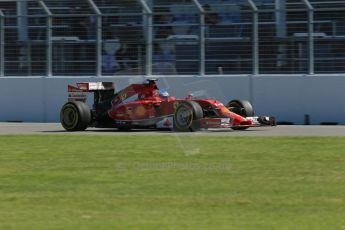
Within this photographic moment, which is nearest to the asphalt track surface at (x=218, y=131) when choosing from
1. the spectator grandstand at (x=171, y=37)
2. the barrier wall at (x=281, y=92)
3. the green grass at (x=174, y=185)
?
the barrier wall at (x=281, y=92)

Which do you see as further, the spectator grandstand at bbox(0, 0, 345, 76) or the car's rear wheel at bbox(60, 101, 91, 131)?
the spectator grandstand at bbox(0, 0, 345, 76)

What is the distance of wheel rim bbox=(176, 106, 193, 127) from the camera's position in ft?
59.0

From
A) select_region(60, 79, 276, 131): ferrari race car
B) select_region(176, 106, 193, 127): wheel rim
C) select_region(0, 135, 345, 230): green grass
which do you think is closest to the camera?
select_region(0, 135, 345, 230): green grass

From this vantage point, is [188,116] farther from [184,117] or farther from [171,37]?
[171,37]

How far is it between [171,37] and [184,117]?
5.72m

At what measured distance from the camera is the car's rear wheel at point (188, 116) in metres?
17.8

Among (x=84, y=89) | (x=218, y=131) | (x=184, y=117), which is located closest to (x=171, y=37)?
(x=84, y=89)

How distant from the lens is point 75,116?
755 inches

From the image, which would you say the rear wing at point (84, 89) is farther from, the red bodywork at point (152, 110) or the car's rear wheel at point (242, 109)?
the car's rear wheel at point (242, 109)

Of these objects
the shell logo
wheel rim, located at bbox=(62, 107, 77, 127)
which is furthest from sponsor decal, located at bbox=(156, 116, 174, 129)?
wheel rim, located at bbox=(62, 107, 77, 127)

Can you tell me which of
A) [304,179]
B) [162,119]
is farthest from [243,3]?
[304,179]

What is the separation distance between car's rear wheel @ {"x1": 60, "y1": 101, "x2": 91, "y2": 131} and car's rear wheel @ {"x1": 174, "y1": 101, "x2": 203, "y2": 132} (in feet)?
7.18

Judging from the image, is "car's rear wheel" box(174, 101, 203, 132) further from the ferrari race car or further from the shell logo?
the shell logo

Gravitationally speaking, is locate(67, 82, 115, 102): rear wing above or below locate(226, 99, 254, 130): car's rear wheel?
above
